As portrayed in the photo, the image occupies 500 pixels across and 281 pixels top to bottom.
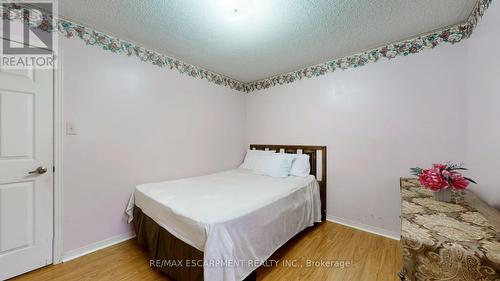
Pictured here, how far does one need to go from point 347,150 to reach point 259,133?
1.52 m

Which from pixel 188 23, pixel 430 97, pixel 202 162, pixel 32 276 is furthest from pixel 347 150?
pixel 32 276

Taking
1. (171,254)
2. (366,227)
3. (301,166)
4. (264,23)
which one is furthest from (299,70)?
(171,254)

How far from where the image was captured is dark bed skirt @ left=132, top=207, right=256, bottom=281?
1296 mm

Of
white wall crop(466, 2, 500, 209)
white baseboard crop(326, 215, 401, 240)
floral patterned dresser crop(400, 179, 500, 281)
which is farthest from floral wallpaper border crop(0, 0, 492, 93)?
white baseboard crop(326, 215, 401, 240)

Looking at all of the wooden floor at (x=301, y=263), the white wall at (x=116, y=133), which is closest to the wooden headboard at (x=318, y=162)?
the wooden floor at (x=301, y=263)

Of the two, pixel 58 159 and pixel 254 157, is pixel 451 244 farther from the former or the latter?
pixel 58 159

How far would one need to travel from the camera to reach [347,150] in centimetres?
253

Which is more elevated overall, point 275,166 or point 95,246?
point 275,166

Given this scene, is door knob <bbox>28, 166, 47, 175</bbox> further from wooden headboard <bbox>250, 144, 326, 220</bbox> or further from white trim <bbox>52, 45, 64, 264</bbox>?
wooden headboard <bbox>250, 144, 326, 220</bbox>

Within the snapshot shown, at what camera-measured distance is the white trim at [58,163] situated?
5.72 ft

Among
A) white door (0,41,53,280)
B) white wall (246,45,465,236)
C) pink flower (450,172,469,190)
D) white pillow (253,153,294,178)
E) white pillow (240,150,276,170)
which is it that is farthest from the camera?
white pillow (240,150,276,170)

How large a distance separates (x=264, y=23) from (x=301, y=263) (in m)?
2.27

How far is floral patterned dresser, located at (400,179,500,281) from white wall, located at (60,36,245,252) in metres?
2.45

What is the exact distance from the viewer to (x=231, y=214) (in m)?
1.38
